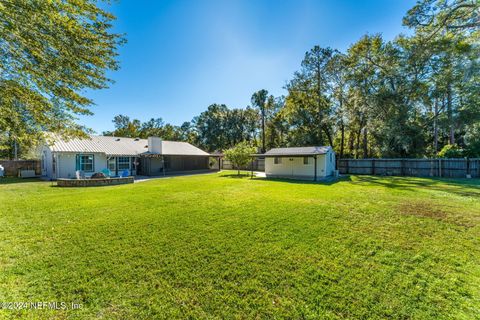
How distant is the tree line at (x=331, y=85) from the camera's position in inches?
145

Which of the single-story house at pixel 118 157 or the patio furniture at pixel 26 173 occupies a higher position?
the single-story house at pixel 118 157

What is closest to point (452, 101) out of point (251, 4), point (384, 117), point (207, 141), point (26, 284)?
point (384, 117)

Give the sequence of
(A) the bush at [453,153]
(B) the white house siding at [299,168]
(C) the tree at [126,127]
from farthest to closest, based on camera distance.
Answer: (C) the tree at [126,127] → (B) the white house siding at [299,168] → (A) the bush at [453,153]

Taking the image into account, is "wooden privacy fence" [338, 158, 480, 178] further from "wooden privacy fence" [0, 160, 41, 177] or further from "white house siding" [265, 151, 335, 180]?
"wooden privacy fence" [0, 160, 41, 177]

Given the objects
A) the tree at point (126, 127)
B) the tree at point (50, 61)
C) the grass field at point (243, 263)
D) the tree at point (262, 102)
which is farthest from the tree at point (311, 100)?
the tree at point (126, 127)

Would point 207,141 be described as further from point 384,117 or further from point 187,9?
point 187,9

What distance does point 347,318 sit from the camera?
2.44 metres

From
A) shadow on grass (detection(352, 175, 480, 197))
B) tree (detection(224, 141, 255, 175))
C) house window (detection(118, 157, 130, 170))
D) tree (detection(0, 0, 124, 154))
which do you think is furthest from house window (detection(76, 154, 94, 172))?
shadow on grass (detection(352, 175, 480, 197))

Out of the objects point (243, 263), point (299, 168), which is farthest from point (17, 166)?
point (299, 168)

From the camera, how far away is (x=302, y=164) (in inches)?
679

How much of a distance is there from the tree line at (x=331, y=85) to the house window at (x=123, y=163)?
33.8 feet

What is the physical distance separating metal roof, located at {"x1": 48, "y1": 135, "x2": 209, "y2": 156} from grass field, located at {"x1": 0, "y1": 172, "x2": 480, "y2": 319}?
37.8ft

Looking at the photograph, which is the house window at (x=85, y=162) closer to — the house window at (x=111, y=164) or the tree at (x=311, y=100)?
the house window at (x=111, y=164)

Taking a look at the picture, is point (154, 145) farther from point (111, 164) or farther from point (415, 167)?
point (415, 167)
